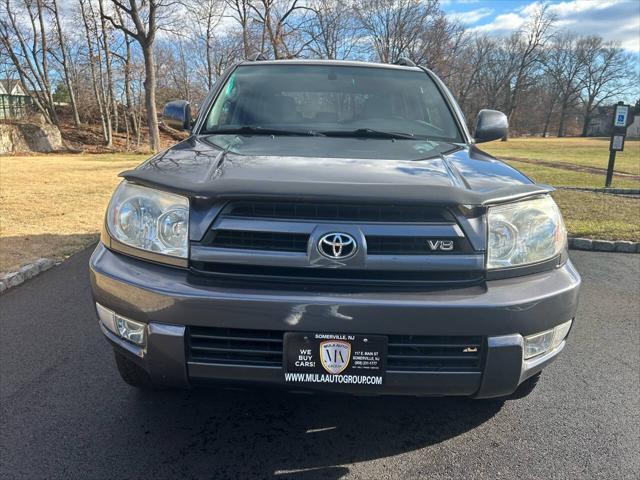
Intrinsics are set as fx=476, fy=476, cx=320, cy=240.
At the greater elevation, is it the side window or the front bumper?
the side window

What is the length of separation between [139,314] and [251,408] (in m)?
0.95

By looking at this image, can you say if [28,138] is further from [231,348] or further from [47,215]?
Answer: [231,348]

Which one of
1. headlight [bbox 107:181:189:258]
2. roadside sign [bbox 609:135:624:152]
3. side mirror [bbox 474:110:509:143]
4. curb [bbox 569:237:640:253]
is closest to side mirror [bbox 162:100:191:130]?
headlight [bbox 107:181:189:258]

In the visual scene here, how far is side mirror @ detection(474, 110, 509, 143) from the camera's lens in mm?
3260

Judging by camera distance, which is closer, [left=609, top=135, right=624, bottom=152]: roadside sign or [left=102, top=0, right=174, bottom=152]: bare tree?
[left=609, top=135, right=624, bottom=152]: roadside sign

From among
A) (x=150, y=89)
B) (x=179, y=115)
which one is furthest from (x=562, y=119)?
(x=179, y=115)

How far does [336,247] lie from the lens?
1.73 meters

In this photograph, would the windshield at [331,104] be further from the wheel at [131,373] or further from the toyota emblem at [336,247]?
the wheel at [131,373]

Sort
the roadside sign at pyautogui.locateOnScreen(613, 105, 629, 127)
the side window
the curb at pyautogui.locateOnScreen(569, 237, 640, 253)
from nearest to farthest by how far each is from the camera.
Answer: the side window < the curb at pyautogui.locateOnScreen(569, 237, 640, 253) < the roadside sign at pyautogui.locateOnScreen(613, 105, 629, 127)

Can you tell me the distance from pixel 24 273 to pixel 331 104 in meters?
3.47

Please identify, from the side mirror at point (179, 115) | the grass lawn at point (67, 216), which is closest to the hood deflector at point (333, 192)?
the side mirror at point (179, 115)

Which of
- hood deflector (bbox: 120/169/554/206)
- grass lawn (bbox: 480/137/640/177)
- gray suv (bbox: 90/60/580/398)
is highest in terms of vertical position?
hood deflector (bbox: 120/169/554/206)

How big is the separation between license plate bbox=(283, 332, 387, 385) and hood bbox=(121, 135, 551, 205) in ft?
1.67

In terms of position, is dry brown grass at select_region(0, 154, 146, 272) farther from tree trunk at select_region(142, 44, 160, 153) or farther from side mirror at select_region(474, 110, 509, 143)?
tree trunk at select_region(142, 44, 160, 153)
